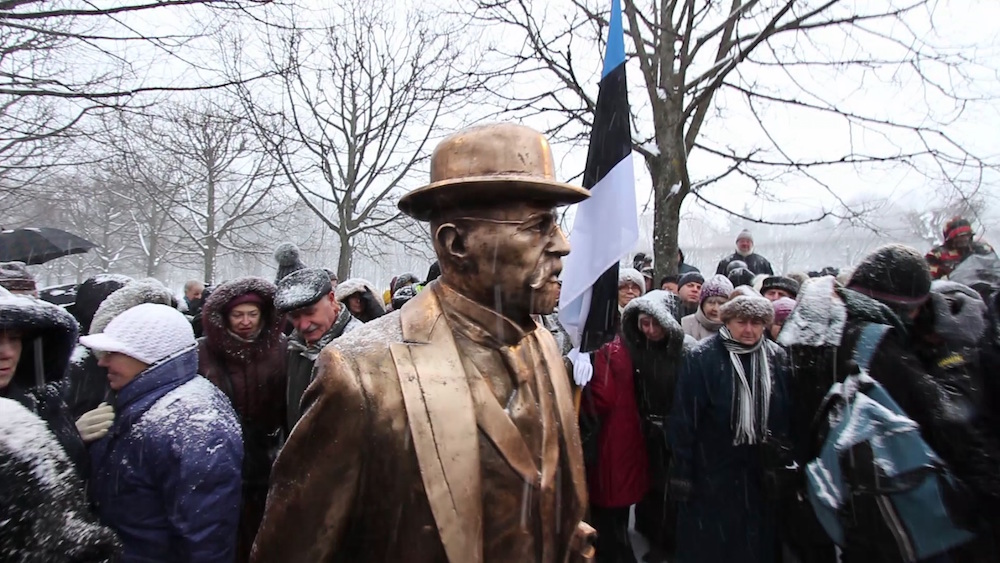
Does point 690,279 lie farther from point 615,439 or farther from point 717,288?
point 615,439

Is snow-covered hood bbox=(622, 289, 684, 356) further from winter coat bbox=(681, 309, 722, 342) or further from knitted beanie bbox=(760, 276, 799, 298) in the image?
knitted beanie bbox=(760, 276, 799, 298)

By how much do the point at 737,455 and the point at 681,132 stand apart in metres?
5.03

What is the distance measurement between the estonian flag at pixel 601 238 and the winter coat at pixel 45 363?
2.31m

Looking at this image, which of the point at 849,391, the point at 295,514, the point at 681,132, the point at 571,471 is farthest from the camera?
the point at 681,132

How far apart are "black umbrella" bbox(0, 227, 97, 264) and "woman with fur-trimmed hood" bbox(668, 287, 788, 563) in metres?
9.42

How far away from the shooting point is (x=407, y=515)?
1525 mm

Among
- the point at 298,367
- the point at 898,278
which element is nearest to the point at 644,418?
the point at 898,278

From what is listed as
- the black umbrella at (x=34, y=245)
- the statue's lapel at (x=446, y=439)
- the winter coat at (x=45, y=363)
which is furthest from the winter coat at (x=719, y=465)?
the black umbrella at (x=34, y=245)

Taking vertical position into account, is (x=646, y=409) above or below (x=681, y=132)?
below

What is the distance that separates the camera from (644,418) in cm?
Answer: 466

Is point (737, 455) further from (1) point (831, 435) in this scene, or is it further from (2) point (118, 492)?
(2) point (118, 492)

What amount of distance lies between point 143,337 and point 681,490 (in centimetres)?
325

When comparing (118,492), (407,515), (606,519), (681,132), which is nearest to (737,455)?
(606,519)

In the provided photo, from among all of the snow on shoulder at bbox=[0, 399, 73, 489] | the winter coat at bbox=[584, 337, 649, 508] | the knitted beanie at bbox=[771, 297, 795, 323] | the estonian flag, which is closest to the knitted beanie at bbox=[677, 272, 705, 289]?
the knitted beanie at bbox=[771, 297, 795, 323]
